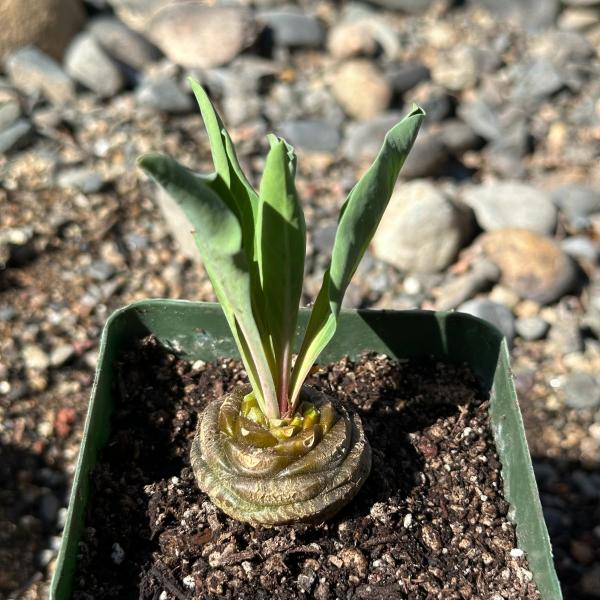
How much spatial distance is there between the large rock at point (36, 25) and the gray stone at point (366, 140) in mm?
1242

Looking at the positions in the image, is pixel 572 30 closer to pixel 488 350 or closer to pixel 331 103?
pixel 331 103

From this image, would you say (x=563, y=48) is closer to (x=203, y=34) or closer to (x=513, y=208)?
(x=513, y=208)

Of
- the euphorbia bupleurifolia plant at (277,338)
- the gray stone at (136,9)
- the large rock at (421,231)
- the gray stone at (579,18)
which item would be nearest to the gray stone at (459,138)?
the large rock at (421,231)

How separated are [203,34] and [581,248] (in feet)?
5.78

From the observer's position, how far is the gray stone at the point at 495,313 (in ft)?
7.64

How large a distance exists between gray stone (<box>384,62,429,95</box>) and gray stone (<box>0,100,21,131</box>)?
143 centimetres

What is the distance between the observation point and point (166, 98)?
9.66ft

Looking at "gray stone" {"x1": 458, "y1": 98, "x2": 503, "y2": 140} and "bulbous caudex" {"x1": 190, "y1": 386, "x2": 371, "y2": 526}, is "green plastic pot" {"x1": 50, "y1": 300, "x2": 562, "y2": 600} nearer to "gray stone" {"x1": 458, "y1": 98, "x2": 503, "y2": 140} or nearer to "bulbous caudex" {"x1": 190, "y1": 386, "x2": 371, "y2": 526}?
"bulbous caudex" {"x1": 190, "y1": 386, "x2": 371, "y2": 526}

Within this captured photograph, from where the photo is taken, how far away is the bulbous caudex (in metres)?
1.08

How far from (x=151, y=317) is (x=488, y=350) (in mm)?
576

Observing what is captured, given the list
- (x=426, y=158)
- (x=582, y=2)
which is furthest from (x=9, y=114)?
(x=582, y=2)

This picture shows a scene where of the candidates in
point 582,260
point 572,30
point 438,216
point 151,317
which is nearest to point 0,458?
point 151,317

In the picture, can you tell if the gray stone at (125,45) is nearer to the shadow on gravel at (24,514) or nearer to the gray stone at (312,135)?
the gray stone at (312,135)

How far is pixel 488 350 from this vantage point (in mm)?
1340
